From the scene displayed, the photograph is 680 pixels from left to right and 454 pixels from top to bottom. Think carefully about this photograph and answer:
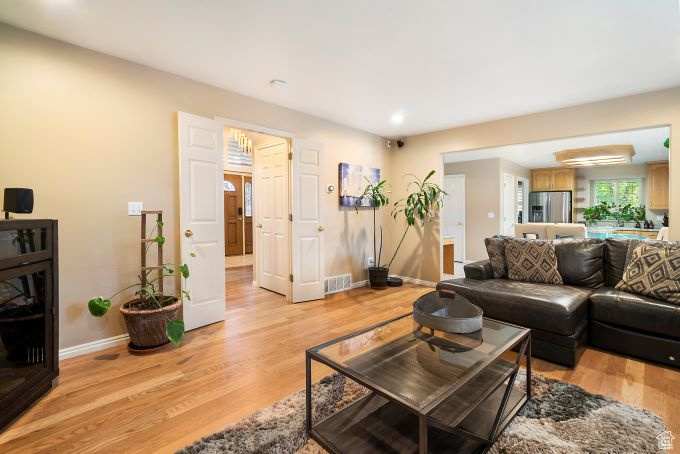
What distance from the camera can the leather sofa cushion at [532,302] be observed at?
91.3 inches

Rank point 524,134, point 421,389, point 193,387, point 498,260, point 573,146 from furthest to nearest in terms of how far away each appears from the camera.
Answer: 1. point 573,146
2. point 524,134
3. point 498,260
4. point 193,387
5. point 421,389

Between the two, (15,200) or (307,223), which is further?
(307,223)

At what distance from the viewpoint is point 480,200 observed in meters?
6.84

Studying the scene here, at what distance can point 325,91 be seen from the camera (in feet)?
11.1

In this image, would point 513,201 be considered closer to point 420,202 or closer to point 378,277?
point 420,202

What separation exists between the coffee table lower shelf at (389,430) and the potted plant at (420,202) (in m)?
3.30

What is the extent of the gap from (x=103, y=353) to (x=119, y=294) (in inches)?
19.0

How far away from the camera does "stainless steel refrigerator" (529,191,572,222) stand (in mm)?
7848

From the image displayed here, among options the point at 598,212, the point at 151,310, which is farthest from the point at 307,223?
the point at 598,212

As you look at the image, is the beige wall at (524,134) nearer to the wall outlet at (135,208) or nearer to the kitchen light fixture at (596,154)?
the kitchen light fixture at (596,154)

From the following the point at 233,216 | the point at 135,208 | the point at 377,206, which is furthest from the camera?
the point at 233,216

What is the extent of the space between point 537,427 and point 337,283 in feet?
10.4

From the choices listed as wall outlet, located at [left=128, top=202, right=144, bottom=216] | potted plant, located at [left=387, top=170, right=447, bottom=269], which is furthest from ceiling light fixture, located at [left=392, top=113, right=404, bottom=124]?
wall outlet, located at [left=128, top=202, right=144, bottom=216]

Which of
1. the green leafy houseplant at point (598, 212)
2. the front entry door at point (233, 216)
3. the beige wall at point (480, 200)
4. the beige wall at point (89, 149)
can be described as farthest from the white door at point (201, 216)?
the green leafy houseplant at point (598, 212)
